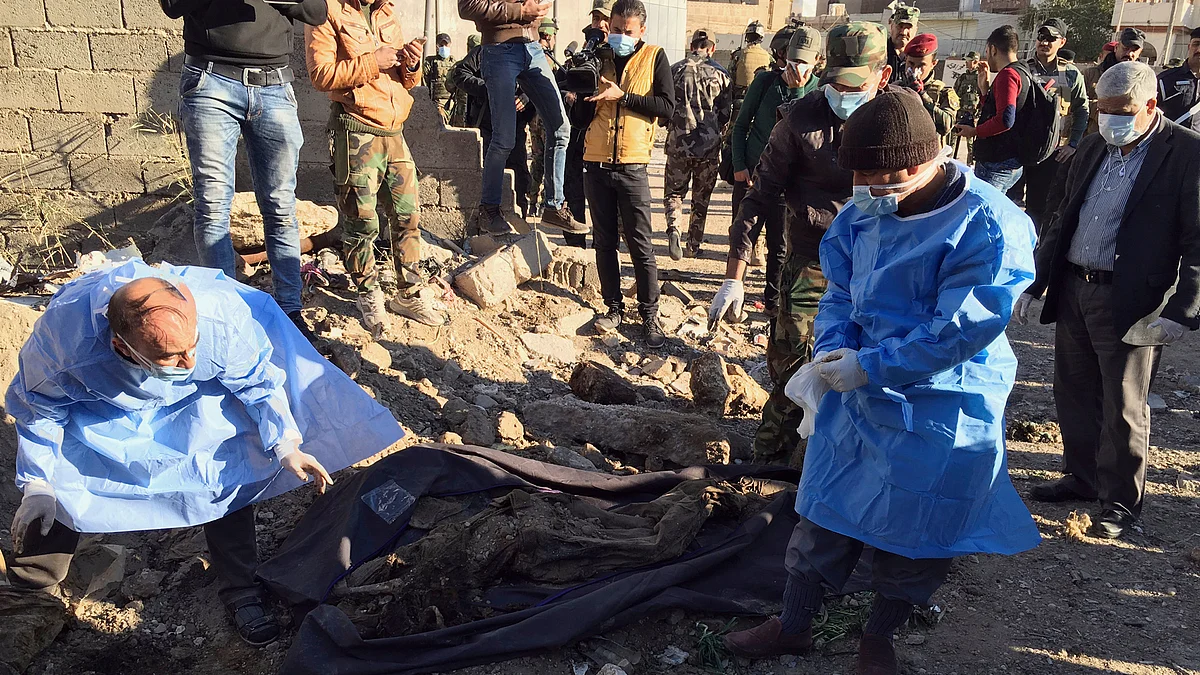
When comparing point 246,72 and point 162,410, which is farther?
point 246,72

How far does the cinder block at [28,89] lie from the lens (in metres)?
5.77

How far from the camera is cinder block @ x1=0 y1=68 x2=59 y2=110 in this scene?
5.77 metres

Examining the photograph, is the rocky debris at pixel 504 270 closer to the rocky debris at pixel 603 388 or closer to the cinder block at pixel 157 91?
the rocky debris at pixel 603 388

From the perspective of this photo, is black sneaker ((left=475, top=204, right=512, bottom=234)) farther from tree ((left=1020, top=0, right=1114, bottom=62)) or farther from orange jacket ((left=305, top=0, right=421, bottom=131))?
tree ((left=1020, top=0, right=1114, bottom=62))

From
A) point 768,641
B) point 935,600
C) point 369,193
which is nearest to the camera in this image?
point 768,641

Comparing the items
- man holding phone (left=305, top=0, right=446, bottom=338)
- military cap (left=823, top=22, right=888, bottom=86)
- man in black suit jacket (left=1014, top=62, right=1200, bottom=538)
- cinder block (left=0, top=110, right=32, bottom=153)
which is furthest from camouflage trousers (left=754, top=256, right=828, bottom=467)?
cinder block (left=0, top=110, right=32, bottom=153)

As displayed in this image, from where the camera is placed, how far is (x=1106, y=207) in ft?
11.6

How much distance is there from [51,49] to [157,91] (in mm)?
701

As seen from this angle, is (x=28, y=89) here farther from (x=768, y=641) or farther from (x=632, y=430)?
(x=768, y=641)

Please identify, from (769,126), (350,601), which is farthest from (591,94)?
(350,601)

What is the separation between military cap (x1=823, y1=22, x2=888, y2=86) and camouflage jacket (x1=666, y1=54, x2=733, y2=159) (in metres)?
3.86

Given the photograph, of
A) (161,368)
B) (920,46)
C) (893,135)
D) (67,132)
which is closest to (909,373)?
(893,135)

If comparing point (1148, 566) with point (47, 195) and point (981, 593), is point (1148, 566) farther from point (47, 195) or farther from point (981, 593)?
point (47, 195)

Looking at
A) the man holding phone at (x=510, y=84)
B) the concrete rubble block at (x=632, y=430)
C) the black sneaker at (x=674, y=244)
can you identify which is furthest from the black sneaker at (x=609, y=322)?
the black sneaker at (x=674, y=244)
